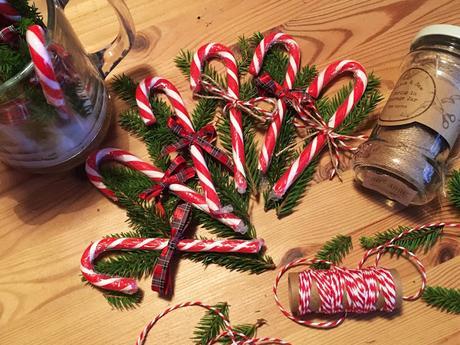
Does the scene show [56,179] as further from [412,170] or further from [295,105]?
[412,170]

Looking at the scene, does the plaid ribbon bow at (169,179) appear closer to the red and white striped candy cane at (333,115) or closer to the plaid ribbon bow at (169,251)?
the plaid ribbon bow at (169,251)

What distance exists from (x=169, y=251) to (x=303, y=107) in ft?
1.32

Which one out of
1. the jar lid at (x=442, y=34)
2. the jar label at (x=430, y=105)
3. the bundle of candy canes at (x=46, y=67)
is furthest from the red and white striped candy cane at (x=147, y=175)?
the jar lid at (x=442, y=34)

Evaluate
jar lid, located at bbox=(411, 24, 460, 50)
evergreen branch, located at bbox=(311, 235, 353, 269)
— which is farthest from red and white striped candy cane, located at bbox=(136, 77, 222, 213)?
jar lid, located at bbox=(411, 24, 460, 50)

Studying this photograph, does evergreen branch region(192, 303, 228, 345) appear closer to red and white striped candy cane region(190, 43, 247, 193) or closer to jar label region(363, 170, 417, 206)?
red and white striped candy cane region(190, 43, 247, 193)

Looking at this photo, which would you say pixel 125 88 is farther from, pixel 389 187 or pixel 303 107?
pixel 389 187

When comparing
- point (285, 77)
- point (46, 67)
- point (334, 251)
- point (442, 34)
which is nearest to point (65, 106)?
point (46, 67)

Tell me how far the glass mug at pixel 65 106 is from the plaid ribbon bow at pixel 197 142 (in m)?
0.14

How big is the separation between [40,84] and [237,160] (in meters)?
0.39

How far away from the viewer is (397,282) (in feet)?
2.91

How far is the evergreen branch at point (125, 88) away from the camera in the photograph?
3.39ft

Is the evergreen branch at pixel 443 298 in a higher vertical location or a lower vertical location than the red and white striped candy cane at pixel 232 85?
lower

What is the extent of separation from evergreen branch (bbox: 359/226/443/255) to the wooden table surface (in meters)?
0.02

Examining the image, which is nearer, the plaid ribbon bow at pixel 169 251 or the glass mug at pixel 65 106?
the glass mug at pixel 65 106
